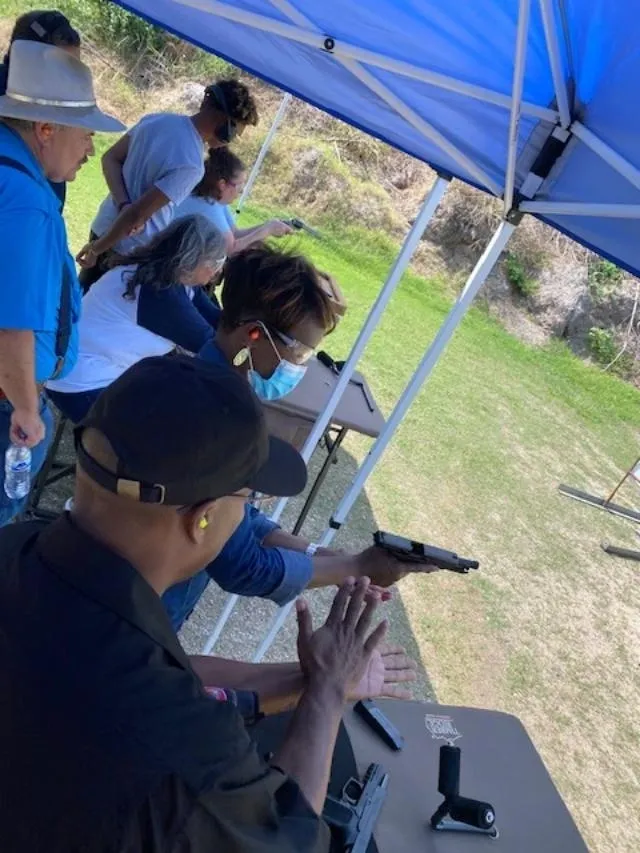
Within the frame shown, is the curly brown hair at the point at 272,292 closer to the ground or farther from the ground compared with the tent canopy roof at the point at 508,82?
closer to the ground

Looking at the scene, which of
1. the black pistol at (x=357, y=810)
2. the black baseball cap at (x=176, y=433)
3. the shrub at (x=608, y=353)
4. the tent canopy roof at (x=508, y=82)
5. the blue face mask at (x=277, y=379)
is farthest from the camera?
the shrub at (x=608, y=353)

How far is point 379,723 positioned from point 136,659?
2.79 feet

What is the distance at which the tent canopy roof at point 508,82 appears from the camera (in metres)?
1.86

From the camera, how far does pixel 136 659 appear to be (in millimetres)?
877

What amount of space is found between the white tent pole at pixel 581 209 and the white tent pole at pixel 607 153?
0.12m

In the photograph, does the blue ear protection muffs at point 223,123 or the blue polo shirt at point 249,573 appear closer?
the blue polo shirt at point 249,573

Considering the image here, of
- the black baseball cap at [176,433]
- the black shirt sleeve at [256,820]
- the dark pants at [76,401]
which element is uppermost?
the black baseball cap at [176,433]

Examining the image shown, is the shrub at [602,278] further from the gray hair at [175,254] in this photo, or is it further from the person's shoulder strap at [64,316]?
the person's shoulder strap at [64,316]

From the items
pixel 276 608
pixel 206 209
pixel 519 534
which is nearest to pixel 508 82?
pixel 206 209

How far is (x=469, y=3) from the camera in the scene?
185 cm

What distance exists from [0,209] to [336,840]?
1.67 metres

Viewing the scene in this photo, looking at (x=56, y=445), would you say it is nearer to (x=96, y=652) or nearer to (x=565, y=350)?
(x=96, y=652)

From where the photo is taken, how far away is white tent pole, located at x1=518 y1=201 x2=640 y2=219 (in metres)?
2.11

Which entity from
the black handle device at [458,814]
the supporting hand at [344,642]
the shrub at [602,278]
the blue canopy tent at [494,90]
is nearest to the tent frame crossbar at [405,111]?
the blue canopy tent at [494,90]
